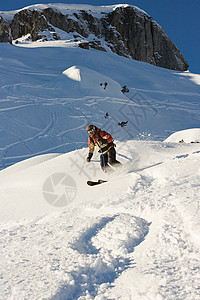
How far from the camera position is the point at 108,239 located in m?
2.47

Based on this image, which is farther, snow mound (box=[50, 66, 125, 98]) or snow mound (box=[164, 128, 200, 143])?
snow mound (box=[50, 66, 125, 98])

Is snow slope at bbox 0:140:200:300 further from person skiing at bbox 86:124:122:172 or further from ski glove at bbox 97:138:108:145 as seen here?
ski glove at bbox 97:138:108:145

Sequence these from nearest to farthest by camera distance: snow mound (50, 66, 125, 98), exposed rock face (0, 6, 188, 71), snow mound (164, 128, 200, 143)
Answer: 1. snow mound (164, 128, 200, 143)
2. snow mound (50, 66, 125, 98)
3. exposed rock face (0, 6, 188, 71)

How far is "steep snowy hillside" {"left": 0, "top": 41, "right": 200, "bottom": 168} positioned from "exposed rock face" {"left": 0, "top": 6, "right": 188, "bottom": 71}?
4507cm

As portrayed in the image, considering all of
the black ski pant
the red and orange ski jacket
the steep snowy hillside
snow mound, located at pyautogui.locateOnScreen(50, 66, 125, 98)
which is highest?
the red and orange ski jacket

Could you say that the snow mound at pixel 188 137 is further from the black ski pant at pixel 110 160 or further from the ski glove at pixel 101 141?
the ski glove at pixel 101 141

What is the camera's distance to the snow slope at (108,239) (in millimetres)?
1759

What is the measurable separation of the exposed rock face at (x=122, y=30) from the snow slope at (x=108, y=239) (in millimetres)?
66976

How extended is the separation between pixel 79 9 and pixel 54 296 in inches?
3345

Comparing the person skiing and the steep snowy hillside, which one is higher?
the person skiing

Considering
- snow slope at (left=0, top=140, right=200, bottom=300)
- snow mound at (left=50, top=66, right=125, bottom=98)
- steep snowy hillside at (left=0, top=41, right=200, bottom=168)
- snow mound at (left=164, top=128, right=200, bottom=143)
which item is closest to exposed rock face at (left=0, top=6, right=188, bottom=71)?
steep snowy hillside at (left=0, top=41, right=200, bottom=168)

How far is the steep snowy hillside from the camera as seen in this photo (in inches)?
439

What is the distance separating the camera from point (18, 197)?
4.65 m

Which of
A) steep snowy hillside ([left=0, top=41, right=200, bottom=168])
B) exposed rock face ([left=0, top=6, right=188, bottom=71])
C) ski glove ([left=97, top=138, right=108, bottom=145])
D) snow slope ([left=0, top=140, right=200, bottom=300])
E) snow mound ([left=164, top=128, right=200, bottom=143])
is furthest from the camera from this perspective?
exposed rock face ([left=0, top=6, right=188, bottom=71])
